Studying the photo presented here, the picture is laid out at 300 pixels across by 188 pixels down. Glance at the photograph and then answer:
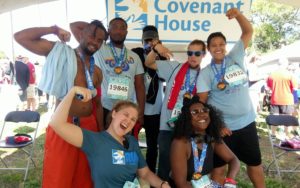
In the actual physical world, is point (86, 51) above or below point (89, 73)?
above

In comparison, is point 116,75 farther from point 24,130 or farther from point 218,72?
point 24,130

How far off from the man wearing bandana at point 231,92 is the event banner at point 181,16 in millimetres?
1390

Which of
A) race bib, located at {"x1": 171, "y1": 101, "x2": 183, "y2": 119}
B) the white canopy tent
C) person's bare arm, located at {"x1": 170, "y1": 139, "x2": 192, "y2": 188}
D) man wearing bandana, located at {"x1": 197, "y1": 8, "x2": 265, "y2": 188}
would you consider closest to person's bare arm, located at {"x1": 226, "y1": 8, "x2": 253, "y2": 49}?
man wearing bandana, located at {"x1": 197, "y1": 8, "x2": 265, "y2": 188}

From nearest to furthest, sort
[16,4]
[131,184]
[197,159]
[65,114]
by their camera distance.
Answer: [65,114]
[131,184]
[197,159]
[16,4]

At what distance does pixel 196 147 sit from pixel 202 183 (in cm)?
28

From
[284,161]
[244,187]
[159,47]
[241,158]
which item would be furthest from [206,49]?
[284,161]

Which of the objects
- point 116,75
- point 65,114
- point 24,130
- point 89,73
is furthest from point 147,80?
point 24,130

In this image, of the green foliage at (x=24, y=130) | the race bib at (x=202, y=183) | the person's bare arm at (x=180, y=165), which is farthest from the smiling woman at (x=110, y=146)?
the green foliage at (x=24, y=130)

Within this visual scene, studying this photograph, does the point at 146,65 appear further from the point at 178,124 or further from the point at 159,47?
the point at 178,124

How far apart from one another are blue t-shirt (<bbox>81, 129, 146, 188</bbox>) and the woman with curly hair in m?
0.46

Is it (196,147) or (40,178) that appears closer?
(196,147)

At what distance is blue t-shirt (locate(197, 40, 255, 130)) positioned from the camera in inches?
123

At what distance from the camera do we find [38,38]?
247 cm

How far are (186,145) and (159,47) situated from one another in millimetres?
940
